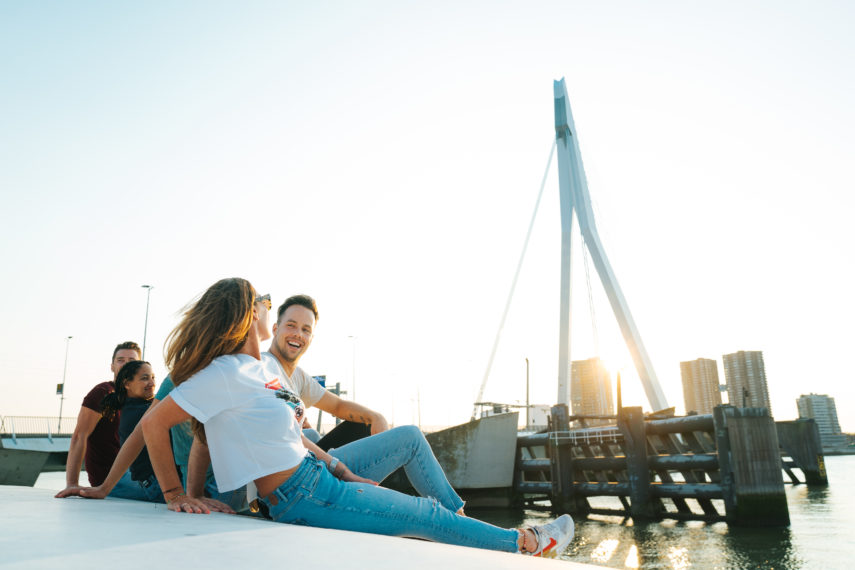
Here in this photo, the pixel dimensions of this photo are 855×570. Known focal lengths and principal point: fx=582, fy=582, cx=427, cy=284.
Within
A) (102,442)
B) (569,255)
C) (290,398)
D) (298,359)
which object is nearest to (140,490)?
(102,442)

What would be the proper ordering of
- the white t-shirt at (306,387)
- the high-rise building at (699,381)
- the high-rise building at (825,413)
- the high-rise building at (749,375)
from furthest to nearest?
the high-rise building at (825,413)
the high-rise building at (749,375)
the high-rise building at (699,381)
the white t-shirt at (306,387)

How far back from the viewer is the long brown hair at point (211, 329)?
7.54 feet

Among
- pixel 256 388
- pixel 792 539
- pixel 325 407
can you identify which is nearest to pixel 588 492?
pixel 792 539

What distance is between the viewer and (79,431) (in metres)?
3.83

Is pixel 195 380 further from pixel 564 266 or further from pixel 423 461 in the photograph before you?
pixel 564 266

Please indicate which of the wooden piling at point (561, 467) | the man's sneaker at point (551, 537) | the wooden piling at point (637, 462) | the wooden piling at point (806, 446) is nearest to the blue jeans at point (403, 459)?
the man's sneaker at point (551, 537)

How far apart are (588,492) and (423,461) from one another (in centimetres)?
1124

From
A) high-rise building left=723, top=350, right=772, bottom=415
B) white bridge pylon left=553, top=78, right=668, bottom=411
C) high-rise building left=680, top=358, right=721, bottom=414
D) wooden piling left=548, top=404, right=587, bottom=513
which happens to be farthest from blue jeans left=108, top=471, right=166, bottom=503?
high-rise building left=723, top=350, right=772, bottom=415

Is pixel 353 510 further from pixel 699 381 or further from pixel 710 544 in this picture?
pixel 699 381

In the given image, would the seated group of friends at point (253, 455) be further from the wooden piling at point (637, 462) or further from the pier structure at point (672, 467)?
the wooden piling at point (637, 462)

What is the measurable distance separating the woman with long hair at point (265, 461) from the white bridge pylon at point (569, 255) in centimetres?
1583

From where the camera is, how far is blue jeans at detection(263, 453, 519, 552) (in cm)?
219

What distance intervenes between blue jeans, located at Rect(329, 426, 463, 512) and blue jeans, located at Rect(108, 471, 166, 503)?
1.18m

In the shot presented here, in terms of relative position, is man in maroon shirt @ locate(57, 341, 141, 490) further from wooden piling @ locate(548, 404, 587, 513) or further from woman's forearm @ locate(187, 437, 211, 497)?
wooden piling @ locate(548, 404, 587, 513)
